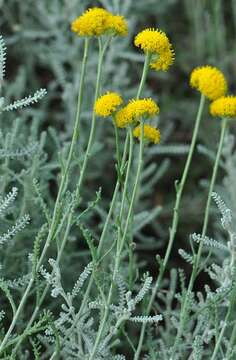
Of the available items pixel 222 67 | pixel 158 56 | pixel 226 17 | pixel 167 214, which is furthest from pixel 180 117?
pixel 158 56

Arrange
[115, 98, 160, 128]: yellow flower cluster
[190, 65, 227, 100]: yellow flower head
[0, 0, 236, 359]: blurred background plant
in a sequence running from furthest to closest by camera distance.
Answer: [0, 0, 236, 359]: blurred background plant < [190, 65, 227, 100]: yellow flower head < [115, 98, 160, 128]: yellow flower cluster

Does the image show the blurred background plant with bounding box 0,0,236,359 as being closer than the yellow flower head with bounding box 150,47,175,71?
No

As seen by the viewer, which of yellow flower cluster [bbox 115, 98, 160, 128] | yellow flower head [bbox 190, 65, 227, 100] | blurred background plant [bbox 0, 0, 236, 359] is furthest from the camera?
blurred background plant [bbox 0, 0, 236, 359]

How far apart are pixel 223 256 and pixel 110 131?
50 centimetres

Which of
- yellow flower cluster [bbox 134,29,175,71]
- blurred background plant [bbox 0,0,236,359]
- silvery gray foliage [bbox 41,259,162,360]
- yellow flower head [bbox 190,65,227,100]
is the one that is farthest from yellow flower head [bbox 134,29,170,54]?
blurred background plant [bbox 0,0,236,359]

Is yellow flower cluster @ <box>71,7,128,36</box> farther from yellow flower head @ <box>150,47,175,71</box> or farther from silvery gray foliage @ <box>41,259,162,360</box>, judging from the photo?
silvery gray foliage @ <box>41,259,162,360</box>

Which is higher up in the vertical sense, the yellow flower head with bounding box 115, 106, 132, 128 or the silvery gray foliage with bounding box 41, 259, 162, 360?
the yellow flower head with bounding box 115, 106, 132, 128

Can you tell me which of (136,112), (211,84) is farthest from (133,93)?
(136,112)

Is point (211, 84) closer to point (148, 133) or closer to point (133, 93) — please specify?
point (148, 133)

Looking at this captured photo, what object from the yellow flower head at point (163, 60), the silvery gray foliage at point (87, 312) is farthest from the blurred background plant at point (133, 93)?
the yellow flower head at point (163, 60)

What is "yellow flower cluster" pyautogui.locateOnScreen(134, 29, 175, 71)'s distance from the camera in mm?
890

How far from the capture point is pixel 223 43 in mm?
1823

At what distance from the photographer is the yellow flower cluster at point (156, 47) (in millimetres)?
890

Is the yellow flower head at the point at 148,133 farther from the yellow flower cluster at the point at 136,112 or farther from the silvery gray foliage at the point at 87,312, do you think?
the silvery gray foliage at the point at 87,312
